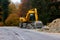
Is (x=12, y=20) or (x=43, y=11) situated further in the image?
(x=12, y=20)

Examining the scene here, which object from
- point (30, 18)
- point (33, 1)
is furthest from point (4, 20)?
point (30, 18)

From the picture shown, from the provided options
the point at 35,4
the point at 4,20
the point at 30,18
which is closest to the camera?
the point at 30,18

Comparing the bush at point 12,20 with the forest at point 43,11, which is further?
the bush at point 12,20

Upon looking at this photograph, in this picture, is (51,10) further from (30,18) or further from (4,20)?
(4,20)

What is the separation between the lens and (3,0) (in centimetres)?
9494

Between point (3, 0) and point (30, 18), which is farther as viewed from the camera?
point (3, 0)

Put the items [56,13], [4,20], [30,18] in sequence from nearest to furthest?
[30,18], [56,13], [4,20]

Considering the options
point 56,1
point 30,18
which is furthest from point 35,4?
point 30,18

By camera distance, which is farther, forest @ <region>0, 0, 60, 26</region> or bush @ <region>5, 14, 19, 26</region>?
bush @ <region>5, 14, 19, 26</region>

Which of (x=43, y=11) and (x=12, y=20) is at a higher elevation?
(x=43, y=11)

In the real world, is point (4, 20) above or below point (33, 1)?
below

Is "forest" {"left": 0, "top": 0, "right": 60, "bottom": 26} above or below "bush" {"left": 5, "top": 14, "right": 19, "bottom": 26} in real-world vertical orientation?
above

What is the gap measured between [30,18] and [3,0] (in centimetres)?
3815

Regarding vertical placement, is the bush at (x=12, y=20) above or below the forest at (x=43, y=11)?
below
